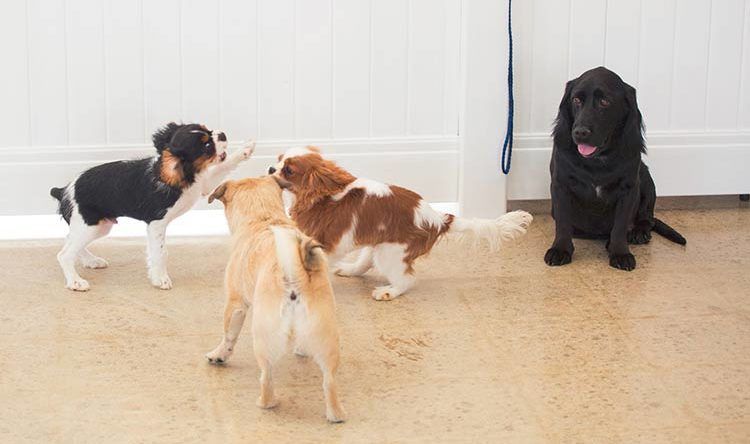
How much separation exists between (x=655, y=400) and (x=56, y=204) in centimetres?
223

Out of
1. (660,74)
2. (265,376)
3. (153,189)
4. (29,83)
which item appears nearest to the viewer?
(265,376)

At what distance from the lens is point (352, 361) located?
9.72 ft

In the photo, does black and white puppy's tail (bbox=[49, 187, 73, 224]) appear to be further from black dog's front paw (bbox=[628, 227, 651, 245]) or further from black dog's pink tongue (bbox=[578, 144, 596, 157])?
black dog's front paw (bbox=[628, 227, 651, 245])

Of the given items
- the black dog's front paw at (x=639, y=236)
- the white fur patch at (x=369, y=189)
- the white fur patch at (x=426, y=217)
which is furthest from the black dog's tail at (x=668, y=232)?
the white fur patch at (x=369, y=189)

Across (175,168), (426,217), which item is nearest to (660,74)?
(426,217)

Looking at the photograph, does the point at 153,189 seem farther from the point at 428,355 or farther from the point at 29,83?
the point at 428,355

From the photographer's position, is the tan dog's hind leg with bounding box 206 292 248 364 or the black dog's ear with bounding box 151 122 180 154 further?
the black dog's ear with bounding box 151 122 180 154

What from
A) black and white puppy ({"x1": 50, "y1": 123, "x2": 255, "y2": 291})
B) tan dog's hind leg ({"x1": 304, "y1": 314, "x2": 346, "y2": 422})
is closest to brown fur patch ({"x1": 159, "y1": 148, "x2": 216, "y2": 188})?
black and white puppy ({"x1": 50, "y1": 123, "x2": 255, "y2": 291})

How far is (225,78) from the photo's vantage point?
398 cm

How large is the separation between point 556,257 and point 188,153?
1.22 meters

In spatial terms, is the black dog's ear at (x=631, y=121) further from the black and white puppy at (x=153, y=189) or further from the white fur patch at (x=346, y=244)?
the black and white puppy at (x=153, y=189)

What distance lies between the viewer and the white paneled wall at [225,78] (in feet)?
12.8

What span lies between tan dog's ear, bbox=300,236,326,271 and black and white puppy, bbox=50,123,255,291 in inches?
38.9

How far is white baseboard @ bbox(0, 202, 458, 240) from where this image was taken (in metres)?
4.01
